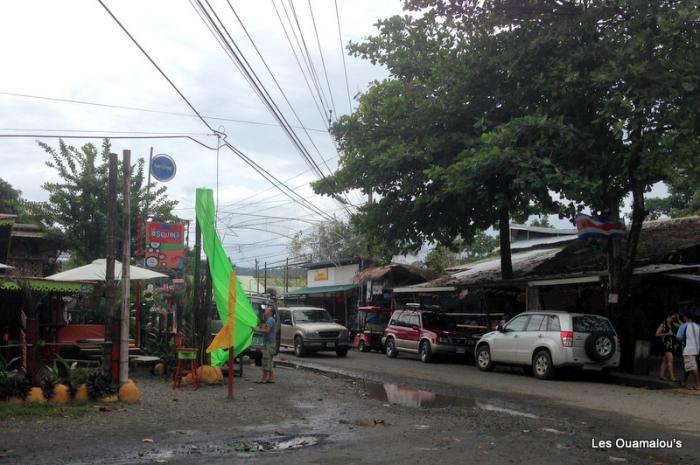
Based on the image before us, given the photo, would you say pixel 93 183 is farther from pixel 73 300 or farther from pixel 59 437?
pixel 59 437

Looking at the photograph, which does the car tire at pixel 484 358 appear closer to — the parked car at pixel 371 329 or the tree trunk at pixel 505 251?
the tree trunk at pixel 505 251

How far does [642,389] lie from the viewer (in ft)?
50.4

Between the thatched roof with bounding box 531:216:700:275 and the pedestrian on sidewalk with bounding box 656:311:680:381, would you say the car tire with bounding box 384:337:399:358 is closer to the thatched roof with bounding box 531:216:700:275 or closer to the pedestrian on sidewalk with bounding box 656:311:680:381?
the thatched roof with bounding box 531:216:700:275

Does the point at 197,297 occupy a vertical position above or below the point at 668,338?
above

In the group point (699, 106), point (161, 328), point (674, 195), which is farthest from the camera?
point (674, 195)

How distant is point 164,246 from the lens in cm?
2159

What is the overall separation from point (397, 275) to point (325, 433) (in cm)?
2531

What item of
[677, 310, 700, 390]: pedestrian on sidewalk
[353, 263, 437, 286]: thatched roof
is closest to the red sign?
[353, 263, 437, 286]: thatched roof

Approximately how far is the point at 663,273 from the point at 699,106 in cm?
578

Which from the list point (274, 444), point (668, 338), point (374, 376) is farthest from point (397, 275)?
point (274, 444)

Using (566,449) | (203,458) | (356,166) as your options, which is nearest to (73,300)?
(356,166)

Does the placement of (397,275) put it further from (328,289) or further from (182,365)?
(182,365)

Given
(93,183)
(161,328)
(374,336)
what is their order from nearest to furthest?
1. (161,328)
2. (93,183)
3. (374,336)

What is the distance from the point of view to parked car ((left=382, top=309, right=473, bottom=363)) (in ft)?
73.2
